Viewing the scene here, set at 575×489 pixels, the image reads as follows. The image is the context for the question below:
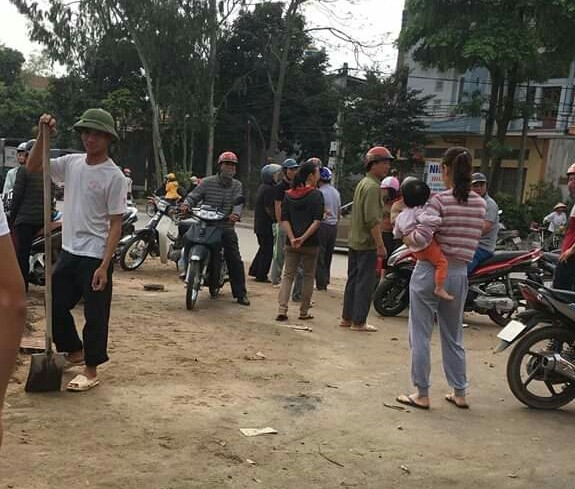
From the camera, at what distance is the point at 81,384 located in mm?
4246

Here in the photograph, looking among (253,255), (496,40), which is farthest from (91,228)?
(496,40)

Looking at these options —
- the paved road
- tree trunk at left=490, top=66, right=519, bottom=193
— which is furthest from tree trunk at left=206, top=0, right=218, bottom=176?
tree trunk at left=490, top=66, right=519, bottom=193

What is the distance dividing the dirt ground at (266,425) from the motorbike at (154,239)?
12.1ft

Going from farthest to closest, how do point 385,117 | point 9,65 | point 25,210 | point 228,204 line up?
1. point 9,65
2. point 385,117
3. point 228,204
4. point 25,210

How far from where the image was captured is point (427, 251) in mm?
4500

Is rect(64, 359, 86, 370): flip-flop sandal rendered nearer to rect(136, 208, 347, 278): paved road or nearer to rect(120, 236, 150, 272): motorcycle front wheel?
rect(120, 236, 150, 272): motorcycle front wheel

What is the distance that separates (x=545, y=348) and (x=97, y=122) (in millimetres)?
3530

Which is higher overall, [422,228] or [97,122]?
[97,122]

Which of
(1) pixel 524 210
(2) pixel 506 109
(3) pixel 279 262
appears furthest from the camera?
(2) pixel 506 109

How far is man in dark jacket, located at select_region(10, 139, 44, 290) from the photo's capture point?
21.3 ft

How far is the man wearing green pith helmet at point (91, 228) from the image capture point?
424cm

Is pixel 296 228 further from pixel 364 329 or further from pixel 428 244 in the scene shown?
pixel 428 244

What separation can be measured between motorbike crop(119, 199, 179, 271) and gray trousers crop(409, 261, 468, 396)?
228 inches

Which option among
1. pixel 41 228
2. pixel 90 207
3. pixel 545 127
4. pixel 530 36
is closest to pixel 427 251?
pixel 90 207
